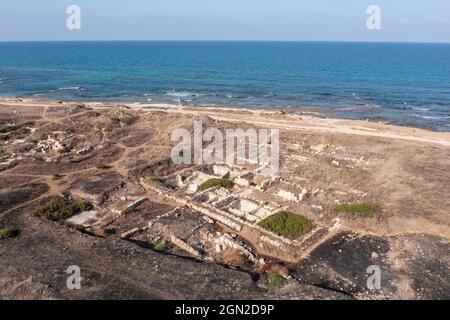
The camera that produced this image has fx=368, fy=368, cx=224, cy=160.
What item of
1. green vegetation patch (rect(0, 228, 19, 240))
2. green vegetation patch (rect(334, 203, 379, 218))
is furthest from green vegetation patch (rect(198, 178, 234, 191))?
green vegetation patch (rect(0, 228, 19, 240))

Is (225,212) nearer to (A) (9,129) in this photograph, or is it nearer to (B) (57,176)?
(B) (57,176)

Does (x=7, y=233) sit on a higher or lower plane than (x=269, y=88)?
lower

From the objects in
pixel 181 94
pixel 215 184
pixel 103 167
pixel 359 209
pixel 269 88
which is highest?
pixel 269 88

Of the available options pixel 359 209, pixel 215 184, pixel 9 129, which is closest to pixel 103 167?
pixel 215 184

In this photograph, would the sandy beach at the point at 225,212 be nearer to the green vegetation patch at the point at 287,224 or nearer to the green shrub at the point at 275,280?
the green shrub at the point at 275,280

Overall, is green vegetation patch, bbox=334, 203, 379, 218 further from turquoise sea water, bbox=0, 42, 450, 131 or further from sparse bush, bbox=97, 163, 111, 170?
turquoise sea water, bbox=0, 42, 450, 131

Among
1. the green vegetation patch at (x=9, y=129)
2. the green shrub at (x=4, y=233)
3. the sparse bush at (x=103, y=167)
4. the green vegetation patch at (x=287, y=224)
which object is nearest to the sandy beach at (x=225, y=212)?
the sparse bush at (x=103, y=167)
